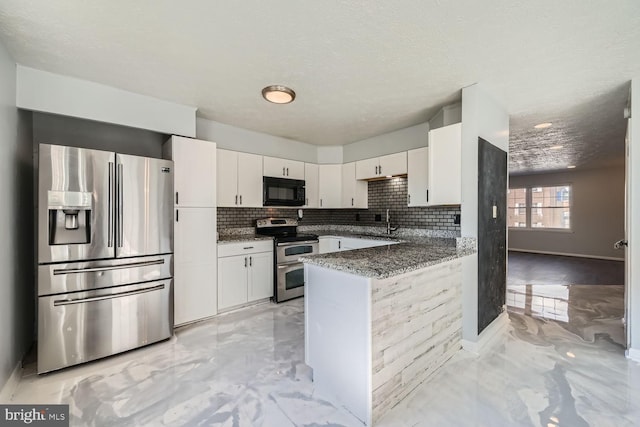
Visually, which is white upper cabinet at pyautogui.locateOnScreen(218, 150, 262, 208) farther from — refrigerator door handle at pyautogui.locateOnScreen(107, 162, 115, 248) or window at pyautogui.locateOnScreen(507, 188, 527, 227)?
window at pyautogui.locateOnScreen(507, 188, 527, 227)

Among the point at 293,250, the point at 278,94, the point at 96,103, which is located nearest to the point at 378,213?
the point at 293,250

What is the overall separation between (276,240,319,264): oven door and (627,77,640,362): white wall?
341 centimetres

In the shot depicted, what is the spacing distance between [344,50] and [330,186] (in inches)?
113

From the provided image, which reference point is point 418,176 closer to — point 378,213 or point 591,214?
point 378,213

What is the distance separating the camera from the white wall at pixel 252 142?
3621 millimetres

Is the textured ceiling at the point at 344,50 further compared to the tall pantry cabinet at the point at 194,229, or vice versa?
the tall pantry cabinet at the point at 194,229

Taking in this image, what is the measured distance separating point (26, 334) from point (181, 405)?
178 cm

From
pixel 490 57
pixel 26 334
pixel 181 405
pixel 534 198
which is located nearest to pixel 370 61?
pixel 490 57

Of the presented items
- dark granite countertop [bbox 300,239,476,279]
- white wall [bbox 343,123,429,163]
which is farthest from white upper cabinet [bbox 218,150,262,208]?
dark granite countertop [bbox 300,239,476,279]

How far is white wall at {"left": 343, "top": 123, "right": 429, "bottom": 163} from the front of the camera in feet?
12.2

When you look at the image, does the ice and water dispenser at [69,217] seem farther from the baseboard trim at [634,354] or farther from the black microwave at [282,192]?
the baseboard trim at [634,354]

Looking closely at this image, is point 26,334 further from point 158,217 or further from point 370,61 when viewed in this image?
point 370,61

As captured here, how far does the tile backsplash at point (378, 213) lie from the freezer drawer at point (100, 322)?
1451mm

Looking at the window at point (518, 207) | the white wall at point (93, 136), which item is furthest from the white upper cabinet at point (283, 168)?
the window at point (518, 207)
